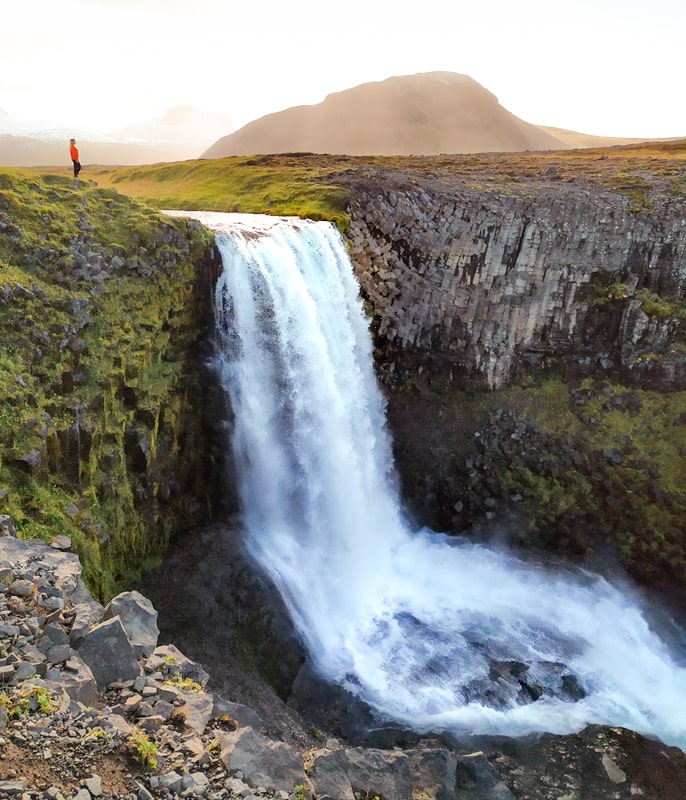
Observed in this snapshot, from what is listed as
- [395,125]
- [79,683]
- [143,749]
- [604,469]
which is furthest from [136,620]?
[395,125]

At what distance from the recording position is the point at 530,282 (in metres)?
24.7

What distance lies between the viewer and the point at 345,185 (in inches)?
1034

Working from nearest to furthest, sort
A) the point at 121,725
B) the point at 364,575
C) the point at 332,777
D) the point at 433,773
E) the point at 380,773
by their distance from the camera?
the point at 121,725
the point at 332,777
the point at 380,773
the point at 433,773
the point at 364,575

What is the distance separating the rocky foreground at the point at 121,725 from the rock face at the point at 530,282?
16.3 meters

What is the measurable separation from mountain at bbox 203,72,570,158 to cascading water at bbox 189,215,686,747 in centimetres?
10514

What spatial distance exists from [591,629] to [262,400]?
13.1 metres

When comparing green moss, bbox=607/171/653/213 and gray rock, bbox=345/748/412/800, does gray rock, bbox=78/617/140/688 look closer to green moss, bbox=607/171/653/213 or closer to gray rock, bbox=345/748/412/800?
gray rock, bbox=345/748/412/800

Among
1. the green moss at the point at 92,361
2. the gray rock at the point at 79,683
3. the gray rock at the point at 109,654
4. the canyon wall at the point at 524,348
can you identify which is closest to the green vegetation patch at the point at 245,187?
the canyon wall at the point at 524,348

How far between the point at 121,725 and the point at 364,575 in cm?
1265

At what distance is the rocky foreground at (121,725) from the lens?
21.6ft

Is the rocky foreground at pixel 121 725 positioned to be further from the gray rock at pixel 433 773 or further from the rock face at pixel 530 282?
the rock face at pixel 530 282

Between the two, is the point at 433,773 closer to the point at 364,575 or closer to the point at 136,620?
the point at 136,620

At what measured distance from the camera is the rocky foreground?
6570 millimetres

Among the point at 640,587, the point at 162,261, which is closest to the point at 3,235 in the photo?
the point at 162,261
